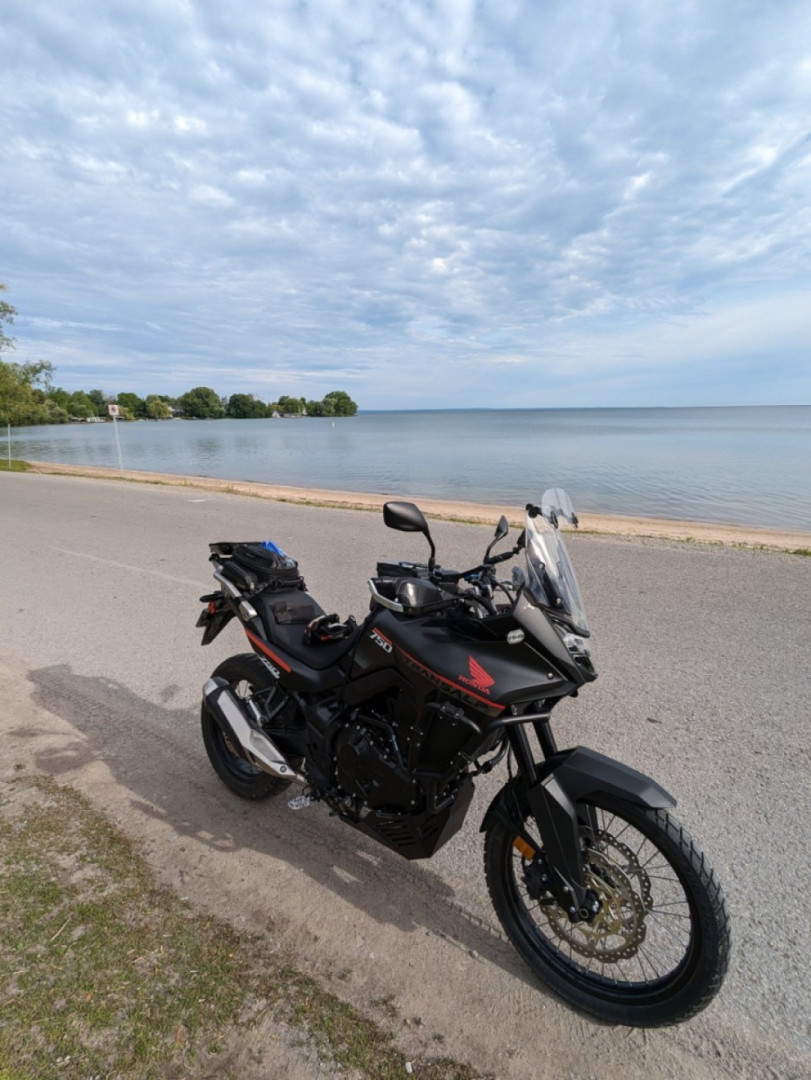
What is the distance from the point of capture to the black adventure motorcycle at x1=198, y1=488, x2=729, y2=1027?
168 centimetres

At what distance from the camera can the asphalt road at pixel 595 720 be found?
1895 mm

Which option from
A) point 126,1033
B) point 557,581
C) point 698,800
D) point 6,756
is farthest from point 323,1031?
point 6,756

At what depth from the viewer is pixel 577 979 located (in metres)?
1.81

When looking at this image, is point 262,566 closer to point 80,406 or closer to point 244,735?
point 244,735

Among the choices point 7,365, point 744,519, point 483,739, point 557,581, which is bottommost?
point 744,519

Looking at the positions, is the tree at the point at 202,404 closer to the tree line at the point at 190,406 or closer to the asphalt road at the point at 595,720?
the tree line at the point at 190,406

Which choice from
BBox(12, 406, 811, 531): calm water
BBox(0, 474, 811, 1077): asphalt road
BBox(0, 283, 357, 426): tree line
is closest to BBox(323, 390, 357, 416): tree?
BBox(0, 283, 357, 426): tree line

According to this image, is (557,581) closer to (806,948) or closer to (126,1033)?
(806,948)

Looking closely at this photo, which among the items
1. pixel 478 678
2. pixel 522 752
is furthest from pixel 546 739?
pixel 478 678

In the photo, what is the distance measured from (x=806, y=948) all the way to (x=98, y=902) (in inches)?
100

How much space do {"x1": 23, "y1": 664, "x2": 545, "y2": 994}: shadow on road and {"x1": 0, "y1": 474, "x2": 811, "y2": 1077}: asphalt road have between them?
0.04 ft

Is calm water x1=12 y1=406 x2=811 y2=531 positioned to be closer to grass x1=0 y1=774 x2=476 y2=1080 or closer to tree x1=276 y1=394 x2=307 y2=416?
grass x1=0 y1=774 x2=476 y2=1080

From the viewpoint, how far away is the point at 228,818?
2643 mm

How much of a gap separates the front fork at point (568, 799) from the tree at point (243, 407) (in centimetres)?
14917
